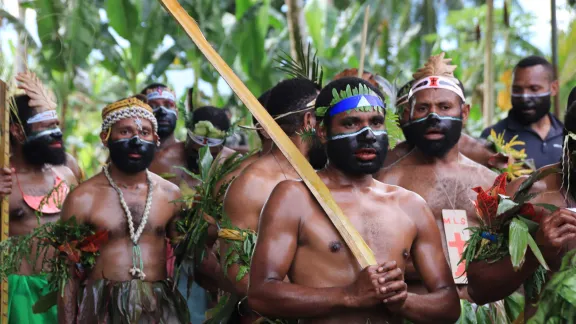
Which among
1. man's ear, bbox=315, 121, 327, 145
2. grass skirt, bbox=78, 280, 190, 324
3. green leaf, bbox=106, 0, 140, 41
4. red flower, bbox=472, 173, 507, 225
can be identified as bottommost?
grass skirt, bbox=78, 280, 190, 324

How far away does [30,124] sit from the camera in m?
8.43

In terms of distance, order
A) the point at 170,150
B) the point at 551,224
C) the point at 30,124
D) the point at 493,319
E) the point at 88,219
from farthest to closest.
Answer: the point at 170,150 < the point at 30,124 < the point at 88,219 < the point at 493,319 < the point at 551,224

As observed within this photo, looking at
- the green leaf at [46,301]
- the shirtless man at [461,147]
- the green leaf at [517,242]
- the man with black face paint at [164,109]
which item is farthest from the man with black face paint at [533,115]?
the green leaf at [517,242]

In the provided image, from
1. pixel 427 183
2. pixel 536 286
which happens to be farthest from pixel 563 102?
pixel 536 286

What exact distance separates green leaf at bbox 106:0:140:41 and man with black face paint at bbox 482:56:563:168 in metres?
5.87

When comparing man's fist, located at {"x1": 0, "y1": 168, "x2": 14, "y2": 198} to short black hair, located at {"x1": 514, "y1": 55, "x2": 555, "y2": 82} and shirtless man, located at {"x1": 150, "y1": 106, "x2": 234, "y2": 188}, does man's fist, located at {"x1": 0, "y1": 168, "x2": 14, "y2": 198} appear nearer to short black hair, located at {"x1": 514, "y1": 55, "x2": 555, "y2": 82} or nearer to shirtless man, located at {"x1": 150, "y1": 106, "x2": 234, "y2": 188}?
shirtless man, located at {"x1": 150, "y1": 106, "x2": 234, "y2": 188}

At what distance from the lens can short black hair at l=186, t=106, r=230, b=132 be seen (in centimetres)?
927

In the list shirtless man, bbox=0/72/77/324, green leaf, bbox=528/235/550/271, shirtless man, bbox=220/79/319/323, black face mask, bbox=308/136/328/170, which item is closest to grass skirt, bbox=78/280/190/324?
shirtless man, bbox=220/79/319/323

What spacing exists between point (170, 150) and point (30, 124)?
4.71 feet

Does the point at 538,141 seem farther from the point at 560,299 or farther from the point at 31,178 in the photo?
the point at 560,299

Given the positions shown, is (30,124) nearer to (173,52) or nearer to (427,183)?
(427,183)

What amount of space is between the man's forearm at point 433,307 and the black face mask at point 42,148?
494 centimetres

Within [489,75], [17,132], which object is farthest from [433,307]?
[489,75]

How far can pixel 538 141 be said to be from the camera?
8.52 metres
